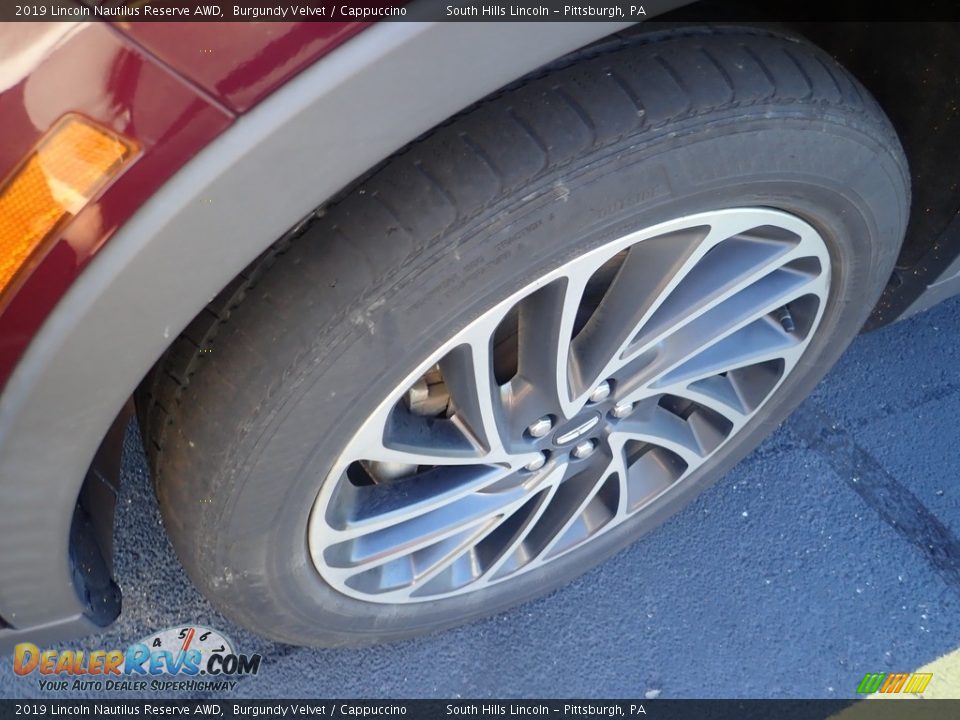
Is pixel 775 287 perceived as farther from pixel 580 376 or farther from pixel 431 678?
pixel 431 678

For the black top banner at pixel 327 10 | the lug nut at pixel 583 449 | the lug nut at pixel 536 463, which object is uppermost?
the black top banner at pixel 327 10

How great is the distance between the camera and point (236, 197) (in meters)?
0.84

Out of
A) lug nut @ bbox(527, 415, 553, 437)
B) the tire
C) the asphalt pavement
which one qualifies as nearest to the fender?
the tire

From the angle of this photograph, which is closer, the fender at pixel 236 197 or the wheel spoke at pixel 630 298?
the fender at pixel 236 197

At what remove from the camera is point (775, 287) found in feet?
4.73

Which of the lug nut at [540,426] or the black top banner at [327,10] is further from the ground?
the black top banner at [327,10]

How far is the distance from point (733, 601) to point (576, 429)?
0.65m

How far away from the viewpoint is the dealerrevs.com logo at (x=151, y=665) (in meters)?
1.62

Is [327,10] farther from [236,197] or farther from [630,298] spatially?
[630,298]

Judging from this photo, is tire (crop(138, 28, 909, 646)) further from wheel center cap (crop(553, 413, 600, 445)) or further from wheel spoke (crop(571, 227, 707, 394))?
wheel center cap (crop(553, 413, 600, 445))

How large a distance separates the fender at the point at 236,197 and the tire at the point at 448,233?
0.15m

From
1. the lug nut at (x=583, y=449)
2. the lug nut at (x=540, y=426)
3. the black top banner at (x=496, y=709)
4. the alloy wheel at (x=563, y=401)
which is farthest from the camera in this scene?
the black top banner at (x=496, y=709)

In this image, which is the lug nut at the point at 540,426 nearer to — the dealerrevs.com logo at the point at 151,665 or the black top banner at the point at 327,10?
the black top banner at the point at 327,10

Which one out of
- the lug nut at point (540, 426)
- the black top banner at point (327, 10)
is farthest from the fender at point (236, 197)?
the lug nut at point (540, 426)
